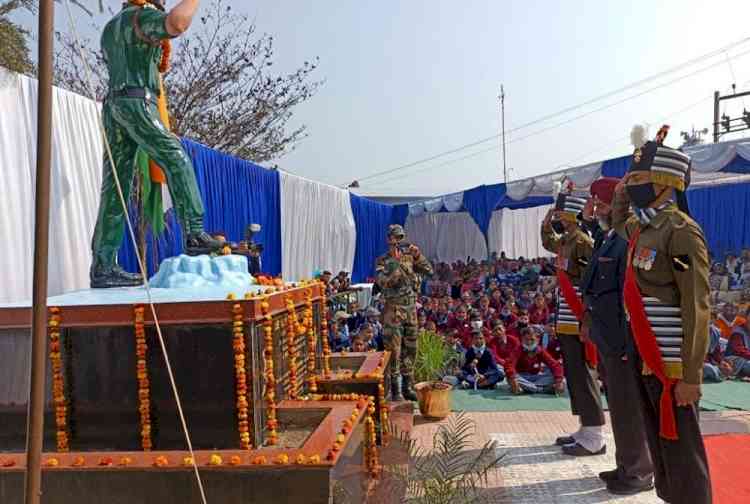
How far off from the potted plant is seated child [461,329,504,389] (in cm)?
42

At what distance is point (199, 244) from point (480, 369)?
4.72 metres

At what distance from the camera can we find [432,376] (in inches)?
250

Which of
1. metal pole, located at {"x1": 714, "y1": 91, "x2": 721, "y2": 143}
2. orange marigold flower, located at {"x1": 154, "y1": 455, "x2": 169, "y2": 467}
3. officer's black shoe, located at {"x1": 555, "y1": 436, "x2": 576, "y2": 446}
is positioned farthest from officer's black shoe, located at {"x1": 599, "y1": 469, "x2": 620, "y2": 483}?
metal pole, located at {"x1": 714, "y1": 91, "x2": 721, "y2": 143}

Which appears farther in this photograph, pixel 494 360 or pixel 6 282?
pixel 494 360

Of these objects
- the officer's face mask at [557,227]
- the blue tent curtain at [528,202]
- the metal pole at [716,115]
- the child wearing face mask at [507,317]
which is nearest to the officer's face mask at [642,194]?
the officer's face mask at [557,227]

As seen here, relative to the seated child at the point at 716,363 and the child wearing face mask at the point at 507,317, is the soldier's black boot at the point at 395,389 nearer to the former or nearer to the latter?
the child wearing face mask at the point at 507,317

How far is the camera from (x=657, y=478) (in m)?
3.07

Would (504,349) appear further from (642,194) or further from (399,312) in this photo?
(642,194)

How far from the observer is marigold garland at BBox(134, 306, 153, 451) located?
9.34 ft

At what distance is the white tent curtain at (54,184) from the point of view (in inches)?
166

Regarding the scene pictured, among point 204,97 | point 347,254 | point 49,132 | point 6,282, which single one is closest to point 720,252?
point 347,254

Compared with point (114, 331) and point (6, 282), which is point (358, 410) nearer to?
point (114, 331)

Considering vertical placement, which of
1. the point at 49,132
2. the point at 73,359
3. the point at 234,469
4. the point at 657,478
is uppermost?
the point at 49,132

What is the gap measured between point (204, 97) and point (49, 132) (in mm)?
10738
